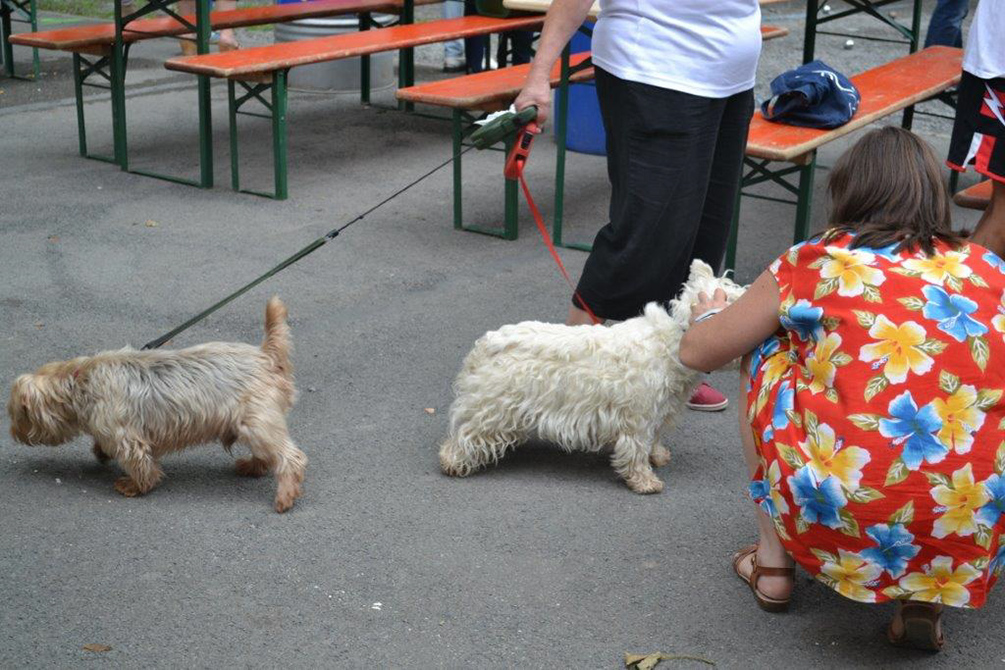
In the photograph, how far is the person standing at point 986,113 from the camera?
4.40 meters

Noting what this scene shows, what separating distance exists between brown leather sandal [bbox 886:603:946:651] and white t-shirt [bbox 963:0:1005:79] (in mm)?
2359

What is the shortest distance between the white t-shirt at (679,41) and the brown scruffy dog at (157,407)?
1.56 m

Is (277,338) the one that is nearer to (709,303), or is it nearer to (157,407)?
(157,407)

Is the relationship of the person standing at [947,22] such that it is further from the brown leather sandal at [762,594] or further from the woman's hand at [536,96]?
the brown leather sandal at [762,594]

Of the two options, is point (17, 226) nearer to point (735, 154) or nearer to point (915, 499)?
point (735, 154)

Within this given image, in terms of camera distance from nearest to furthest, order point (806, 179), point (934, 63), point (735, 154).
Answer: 1. point (735, 154)
2. point (806, 179)
3. point (934, 63)

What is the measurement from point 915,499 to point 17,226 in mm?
5276

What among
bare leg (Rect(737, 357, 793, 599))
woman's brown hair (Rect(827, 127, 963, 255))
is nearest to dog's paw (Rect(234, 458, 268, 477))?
bare leg (Rect(737, 357, 793, 599))

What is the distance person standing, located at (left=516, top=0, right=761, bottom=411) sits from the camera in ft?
12.7

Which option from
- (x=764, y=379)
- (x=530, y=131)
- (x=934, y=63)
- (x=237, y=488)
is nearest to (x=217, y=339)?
(x=237, y=488)

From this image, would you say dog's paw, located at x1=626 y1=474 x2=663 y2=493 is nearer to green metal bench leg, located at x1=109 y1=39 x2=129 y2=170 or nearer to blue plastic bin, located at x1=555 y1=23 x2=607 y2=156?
blue plastic bin, located at x1=555 y1=23 x2=607 y2=156

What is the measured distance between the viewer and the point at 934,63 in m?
7.24

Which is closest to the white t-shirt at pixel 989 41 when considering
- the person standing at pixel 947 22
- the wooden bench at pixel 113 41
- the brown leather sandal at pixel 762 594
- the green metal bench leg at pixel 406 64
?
the brown leather sandal at pixel 762 594

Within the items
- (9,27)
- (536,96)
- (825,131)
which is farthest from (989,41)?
(9,27)
